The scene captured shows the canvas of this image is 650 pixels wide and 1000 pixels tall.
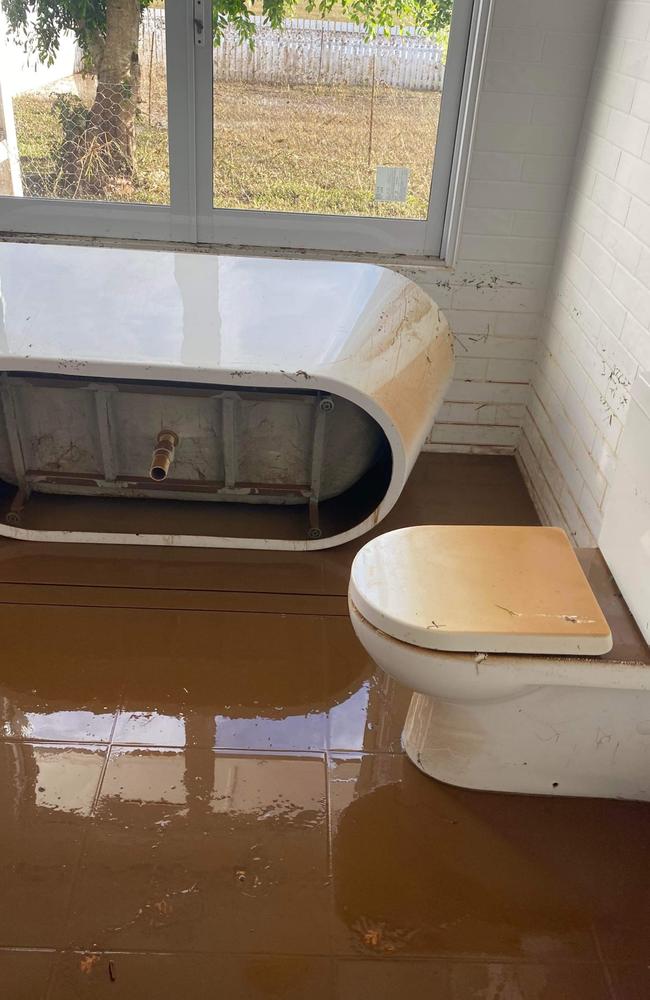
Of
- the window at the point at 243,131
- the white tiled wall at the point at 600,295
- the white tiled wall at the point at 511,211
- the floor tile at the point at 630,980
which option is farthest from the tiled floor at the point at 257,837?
the window at the point at 243,131

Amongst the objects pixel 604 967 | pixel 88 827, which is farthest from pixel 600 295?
pixel 88 827

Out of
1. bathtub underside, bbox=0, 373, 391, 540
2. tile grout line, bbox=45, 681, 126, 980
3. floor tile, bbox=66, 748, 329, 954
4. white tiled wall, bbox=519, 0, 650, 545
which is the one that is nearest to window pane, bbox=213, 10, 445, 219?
white tiled wall, bbox=519, 0, 650, 545

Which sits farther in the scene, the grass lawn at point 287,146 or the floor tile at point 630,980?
the grass lawn at point 287,146

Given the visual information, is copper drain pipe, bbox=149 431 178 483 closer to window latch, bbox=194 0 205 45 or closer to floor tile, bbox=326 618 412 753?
floor tile, bbox=326 618 412 753

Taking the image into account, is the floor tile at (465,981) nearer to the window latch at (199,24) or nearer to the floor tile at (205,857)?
the floor tile at (205,857)

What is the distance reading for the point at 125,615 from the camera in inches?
90.3

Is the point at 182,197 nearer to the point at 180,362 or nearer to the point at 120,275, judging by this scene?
the point at 120,275

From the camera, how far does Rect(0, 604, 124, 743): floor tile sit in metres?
1.94

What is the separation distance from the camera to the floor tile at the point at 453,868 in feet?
5.06

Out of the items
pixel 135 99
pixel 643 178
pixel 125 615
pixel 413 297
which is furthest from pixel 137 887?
pixel 135 99

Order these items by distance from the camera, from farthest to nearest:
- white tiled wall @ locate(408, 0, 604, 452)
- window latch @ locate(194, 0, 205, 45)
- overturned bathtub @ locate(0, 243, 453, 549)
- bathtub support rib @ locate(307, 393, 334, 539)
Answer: window latch @ locate(194, 0, 205, 45) → white tiled wall @ locate(408, 0, 604, 452) → bathtub support rib @ locate(307, 393, 334, 539) → overturned bathtub @ locate(0, 243, 453, 549)

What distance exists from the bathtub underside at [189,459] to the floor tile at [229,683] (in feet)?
1.25

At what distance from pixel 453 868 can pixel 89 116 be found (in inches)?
102

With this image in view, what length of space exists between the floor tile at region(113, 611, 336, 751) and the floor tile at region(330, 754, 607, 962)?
0.18 m
